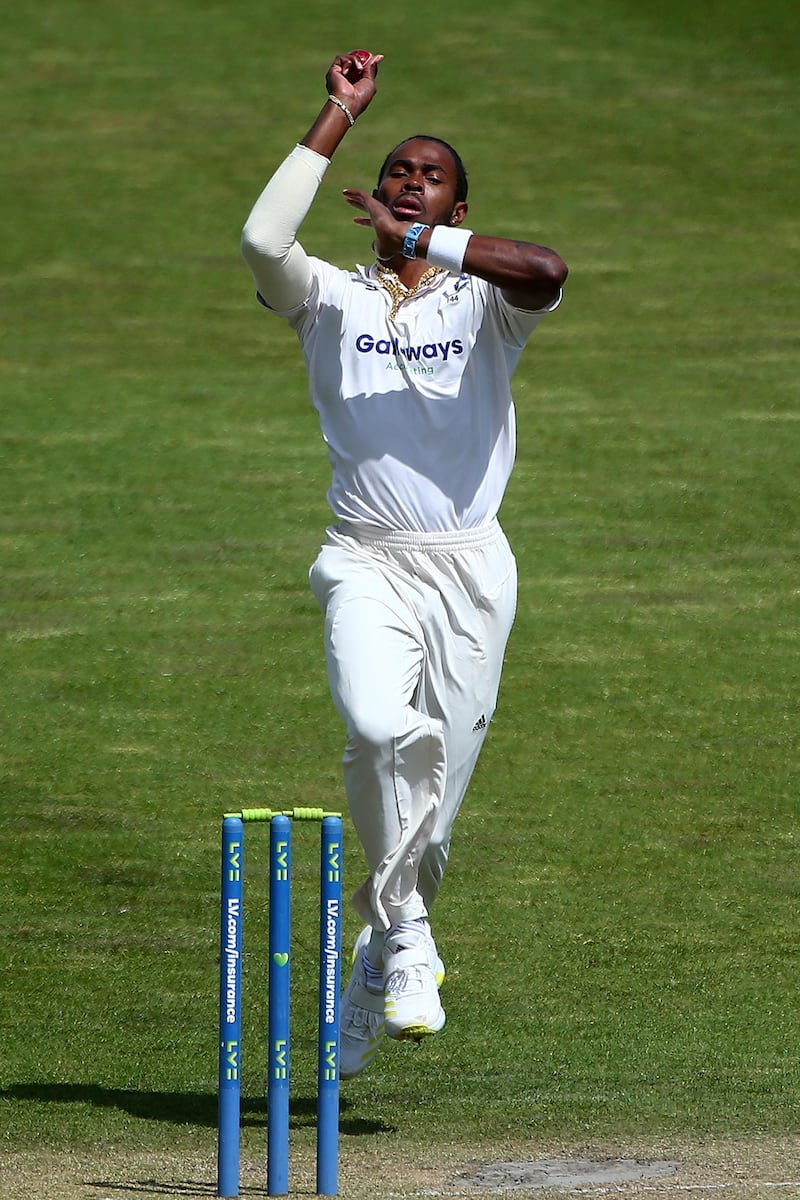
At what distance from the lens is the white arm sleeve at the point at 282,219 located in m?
5.23

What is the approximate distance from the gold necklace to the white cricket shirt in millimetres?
20

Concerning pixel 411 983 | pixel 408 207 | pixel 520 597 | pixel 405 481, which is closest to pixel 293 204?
pixel 408 207

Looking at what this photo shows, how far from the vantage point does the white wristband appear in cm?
513

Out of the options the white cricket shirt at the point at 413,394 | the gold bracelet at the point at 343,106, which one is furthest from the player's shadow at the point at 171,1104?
the gold bracelet at the point at 343,106

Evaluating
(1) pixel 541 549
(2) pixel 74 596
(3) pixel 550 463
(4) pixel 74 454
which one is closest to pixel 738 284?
(3) pixel 550 463

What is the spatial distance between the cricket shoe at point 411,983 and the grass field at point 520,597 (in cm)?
33

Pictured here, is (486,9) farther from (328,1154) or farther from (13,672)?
(328,1154)

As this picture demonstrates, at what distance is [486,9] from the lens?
20.0 metres

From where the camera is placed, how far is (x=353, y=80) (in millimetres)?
5434

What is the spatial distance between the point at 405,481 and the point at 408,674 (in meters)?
0.52

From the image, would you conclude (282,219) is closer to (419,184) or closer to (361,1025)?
(419,184)

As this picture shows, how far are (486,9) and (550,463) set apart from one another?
9502mm

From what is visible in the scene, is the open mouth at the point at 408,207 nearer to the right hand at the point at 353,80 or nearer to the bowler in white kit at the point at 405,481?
the bowler in white kit at the point at 405,481

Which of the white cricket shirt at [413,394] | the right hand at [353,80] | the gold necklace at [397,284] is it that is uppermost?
the right hand at [353,80]
